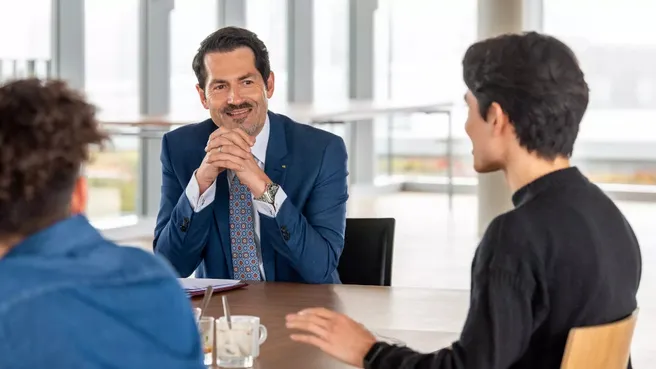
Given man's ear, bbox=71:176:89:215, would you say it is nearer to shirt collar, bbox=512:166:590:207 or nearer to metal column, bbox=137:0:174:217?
shirt collar, bbox=512:166:590:207

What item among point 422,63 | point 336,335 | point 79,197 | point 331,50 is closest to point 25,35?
point 331,50

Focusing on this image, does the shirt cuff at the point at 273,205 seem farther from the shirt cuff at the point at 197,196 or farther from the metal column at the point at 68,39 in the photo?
the metal column at the point at 68,39

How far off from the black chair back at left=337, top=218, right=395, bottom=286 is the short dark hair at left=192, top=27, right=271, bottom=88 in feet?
1.56

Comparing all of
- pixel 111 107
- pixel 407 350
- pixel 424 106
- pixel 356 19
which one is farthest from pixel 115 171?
pixel 407 350

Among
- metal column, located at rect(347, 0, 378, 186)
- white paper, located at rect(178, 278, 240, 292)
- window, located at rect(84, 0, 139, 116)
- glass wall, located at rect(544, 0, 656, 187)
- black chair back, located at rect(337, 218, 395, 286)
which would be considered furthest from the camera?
metal column, located at rect(347, 0, 378, 186)

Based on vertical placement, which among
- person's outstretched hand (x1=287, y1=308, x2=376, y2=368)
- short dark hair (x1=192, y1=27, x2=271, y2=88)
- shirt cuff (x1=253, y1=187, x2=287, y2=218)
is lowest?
person's outstretched hand (x1=287, y1=308, x2=376, y2=368)

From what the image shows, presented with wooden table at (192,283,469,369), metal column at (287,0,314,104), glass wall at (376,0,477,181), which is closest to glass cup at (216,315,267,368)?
wooden table at (192,283,469,369)

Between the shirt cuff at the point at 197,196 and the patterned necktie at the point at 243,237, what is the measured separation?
8 cm

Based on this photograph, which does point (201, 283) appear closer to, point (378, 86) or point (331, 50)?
point (331, 50)

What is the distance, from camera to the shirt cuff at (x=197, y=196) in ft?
9.33

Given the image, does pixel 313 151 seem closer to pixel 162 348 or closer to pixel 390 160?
pixel 162 348

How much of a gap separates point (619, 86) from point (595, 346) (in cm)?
1012

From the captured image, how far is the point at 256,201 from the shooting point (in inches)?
110

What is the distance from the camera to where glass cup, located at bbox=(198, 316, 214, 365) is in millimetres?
1965
